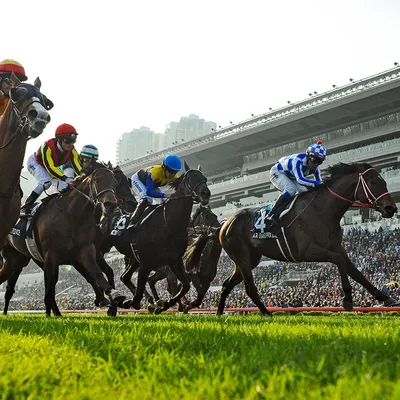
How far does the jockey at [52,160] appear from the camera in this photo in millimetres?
8109

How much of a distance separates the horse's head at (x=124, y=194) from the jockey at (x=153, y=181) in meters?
0.16

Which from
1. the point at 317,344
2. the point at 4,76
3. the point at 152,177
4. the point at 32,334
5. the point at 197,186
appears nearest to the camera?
the point at 317,344

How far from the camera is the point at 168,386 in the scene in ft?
5.93

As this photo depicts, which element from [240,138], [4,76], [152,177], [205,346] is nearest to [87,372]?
[205,346]

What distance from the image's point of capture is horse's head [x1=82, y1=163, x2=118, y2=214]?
24.2ft

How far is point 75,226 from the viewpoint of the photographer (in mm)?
7797

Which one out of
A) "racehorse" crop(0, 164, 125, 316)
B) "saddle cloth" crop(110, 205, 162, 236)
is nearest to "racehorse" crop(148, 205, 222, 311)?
"saddle cloth" crop(110, 205, 162, 236)

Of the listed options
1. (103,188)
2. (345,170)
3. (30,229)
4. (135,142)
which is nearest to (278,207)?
(345,170)

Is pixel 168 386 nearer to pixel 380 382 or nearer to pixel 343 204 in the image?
pixel 380 382

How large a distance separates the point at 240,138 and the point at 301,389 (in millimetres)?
46746

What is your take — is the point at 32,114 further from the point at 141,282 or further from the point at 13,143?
the point at 141,282

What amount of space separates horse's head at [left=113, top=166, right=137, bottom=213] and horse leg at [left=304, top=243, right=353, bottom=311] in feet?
11.5

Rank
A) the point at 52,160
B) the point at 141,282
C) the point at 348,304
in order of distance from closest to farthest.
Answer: the point at 348,304 → the point at 52,160 → the point at 141,282

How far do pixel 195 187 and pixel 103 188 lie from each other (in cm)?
207
